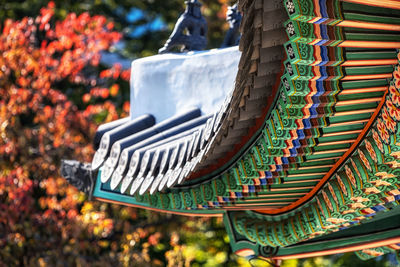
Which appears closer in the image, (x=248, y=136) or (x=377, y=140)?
(x=377, y=140)

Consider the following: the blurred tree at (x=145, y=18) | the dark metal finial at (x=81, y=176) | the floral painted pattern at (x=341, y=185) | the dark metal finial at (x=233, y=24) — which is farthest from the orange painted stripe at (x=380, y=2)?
the blurred tree at (x=145, y=18)

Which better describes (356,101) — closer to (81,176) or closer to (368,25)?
(368,25)

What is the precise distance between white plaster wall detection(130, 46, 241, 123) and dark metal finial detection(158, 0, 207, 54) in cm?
13

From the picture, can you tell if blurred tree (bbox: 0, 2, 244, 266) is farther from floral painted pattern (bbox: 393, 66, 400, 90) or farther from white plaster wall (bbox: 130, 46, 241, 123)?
floral painted pattern (bbox: 393, 66, 400, 90)

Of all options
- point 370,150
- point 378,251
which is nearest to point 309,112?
point 370,150

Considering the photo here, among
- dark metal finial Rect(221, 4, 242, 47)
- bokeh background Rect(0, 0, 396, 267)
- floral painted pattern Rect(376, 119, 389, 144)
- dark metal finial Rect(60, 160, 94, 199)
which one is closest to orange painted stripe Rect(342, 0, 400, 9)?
floral painted pattern Rect(376, 119, 389, 144)

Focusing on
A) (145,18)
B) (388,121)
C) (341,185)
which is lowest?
(341,185)

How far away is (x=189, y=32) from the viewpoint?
5.14m

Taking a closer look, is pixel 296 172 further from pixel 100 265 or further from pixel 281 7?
pixel 100 265

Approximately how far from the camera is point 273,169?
3.25 m

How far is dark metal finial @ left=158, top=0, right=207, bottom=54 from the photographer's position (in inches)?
197

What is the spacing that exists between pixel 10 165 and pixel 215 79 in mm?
4549

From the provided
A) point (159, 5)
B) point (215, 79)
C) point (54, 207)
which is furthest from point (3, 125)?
point (159, 5)

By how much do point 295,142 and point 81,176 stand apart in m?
2.76
